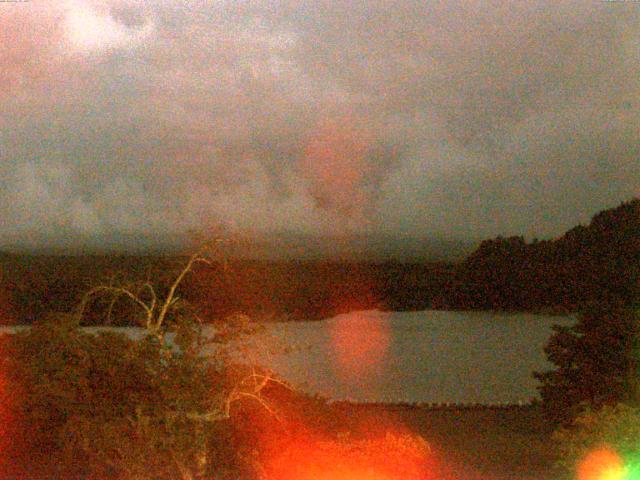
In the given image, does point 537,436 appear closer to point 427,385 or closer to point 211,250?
point 427,385

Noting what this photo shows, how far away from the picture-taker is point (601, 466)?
30.8ft

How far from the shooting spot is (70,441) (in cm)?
972

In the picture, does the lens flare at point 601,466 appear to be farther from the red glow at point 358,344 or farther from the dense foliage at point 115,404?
the red glow at point 358,344

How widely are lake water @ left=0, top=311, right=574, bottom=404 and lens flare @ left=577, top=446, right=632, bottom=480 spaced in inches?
212

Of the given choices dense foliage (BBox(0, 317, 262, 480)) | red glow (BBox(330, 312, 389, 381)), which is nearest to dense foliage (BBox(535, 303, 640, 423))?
red glow (BBox(330, 312, 389, 381))

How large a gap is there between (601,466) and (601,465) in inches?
0.7

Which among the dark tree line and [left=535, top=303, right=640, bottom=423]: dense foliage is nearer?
[left=535, top=303, right=640, bottom=423]: dense foliage

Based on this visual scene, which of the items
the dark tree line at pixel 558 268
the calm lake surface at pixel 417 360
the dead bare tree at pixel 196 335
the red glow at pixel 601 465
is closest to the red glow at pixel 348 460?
the dead bare tree at pixel 196 335

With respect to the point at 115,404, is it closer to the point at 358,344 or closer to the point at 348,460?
the point at 348,460

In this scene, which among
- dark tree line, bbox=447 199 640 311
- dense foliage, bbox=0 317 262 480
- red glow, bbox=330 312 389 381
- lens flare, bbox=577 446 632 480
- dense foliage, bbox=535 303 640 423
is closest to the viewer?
dense foliage, bbox=0 317 262 480

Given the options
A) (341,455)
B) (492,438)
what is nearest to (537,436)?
(492,438)

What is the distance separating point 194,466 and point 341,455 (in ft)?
5.76

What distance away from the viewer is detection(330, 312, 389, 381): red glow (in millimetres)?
16375

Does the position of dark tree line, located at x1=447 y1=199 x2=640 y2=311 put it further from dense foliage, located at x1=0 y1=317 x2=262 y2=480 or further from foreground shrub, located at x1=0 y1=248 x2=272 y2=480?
dense foliage, located at x1=0 y1=317 x2=262 y2=480
